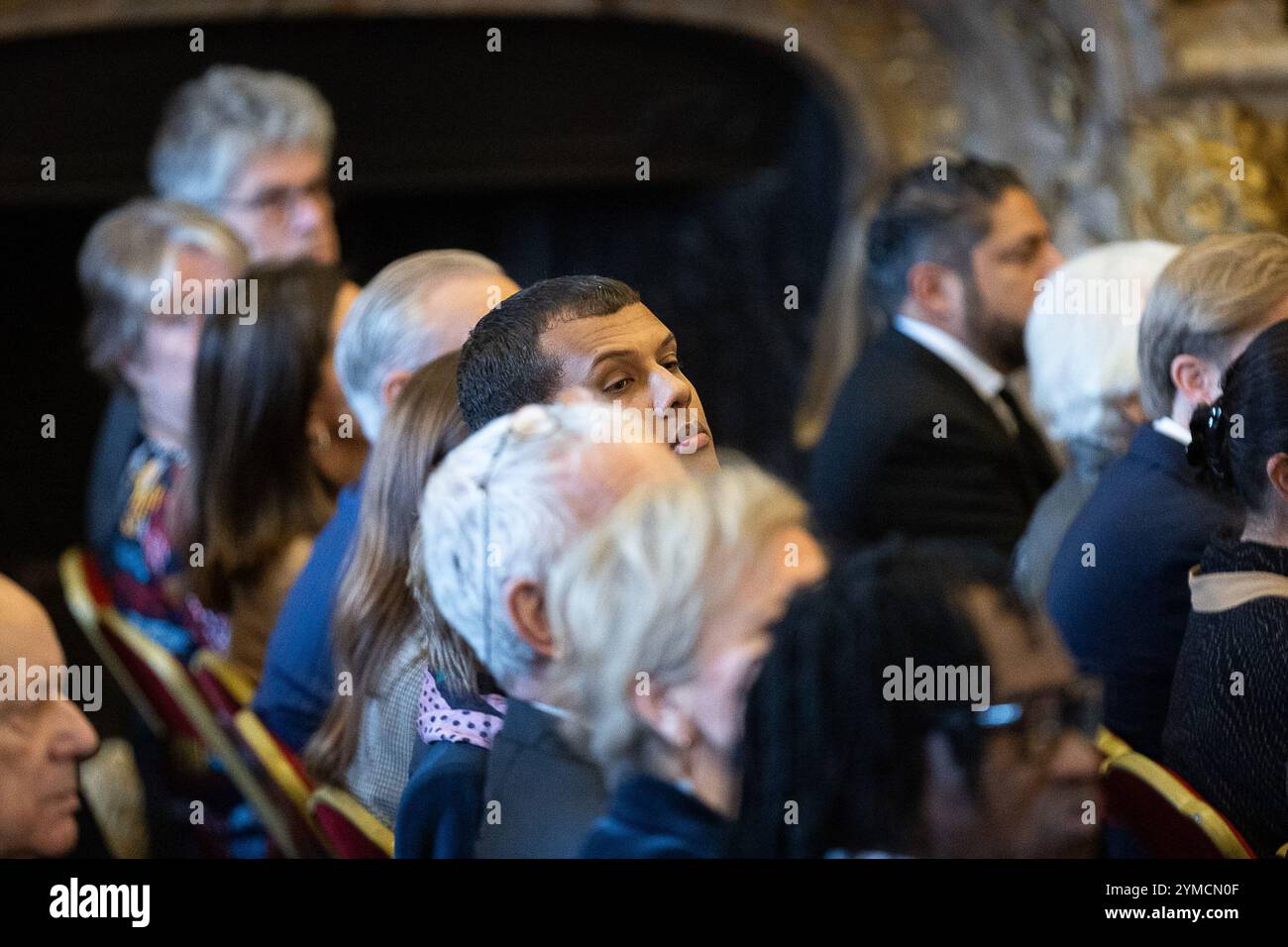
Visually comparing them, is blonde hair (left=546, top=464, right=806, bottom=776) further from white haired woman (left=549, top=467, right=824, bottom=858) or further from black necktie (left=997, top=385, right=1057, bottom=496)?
black necktie (left=997, top=385, right=1057, bottom=496)

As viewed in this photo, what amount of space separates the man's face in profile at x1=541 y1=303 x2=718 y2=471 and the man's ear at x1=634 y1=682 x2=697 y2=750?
12.0 inches

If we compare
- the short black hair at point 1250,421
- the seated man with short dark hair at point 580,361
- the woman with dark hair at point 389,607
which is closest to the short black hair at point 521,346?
the seated man with short dark hair at point 580,361

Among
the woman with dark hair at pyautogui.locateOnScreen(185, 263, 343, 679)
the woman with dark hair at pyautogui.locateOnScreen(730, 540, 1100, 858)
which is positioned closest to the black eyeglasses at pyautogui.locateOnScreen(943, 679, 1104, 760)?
the woman with dark hair at pyautogui.locateOnScreen(730, 540, 1100, 858)

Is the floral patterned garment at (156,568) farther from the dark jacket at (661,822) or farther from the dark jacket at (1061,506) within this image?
the dark jacket at (661,822)

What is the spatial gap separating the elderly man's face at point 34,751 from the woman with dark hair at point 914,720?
806 millimetres

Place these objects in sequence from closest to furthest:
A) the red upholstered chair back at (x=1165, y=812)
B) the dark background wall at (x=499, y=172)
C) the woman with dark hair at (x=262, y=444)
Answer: the red upholstered chair back at (x=1165, y=812)
the woman with dark hair at (x=262, y=444)
the dark background wall at (x=499, y=172)

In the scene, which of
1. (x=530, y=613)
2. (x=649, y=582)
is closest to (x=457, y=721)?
(x=530, y=613)

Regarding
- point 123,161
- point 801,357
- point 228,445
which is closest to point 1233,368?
point 228,445

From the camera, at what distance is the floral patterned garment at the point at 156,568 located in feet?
8.42

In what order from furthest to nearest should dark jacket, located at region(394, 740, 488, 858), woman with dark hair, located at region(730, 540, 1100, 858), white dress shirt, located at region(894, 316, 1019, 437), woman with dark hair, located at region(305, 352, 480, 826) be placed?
white dress shirt, located at region(894, 316, 1019, 437)
woman with dark hair, located at region(305, 352, 480, 826)
dark jacket, located at region(394, 740, 488, 858)
woman with dark hair, located at region(730, 540, 1100, 858)

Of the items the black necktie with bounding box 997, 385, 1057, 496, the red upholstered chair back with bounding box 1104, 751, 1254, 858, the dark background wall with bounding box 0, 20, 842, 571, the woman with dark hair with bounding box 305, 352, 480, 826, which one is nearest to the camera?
the red upholstered chair back with bounding box 1104, 751, 1254, 858

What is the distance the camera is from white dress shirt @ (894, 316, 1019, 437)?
2766 mm
